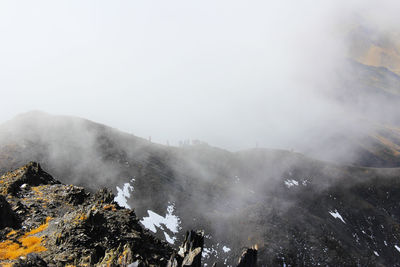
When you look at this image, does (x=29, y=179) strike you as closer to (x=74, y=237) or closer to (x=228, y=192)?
(x=74, y=237)

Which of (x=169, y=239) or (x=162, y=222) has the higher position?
(x=169, y=239)

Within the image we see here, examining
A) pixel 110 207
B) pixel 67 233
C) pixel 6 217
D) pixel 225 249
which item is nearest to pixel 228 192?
pixel 225 249

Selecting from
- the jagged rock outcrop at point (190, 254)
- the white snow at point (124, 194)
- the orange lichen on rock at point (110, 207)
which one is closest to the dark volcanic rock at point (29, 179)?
the orange lichen on rock at point (110, 207)

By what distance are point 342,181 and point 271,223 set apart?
8175 cm

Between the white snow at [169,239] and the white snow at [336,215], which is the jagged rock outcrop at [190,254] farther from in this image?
the white snow at [336,215]

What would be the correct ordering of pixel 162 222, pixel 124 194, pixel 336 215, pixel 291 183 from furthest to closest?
pixel 291 183 < pixel 336 215 < pixel 124 194 < pixel 162 222

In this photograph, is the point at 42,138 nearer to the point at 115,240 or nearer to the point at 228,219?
the point at 228,219

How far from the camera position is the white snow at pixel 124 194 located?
283 feet

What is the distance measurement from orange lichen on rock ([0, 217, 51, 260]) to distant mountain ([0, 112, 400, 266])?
62.2 metres

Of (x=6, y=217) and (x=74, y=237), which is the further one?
(x=6, y=217)

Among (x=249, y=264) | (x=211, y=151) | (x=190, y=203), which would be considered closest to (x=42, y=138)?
(x=190, y=203)

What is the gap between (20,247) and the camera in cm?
1969

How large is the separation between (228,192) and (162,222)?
46.0m

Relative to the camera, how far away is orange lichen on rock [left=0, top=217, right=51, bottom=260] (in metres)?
18.7
